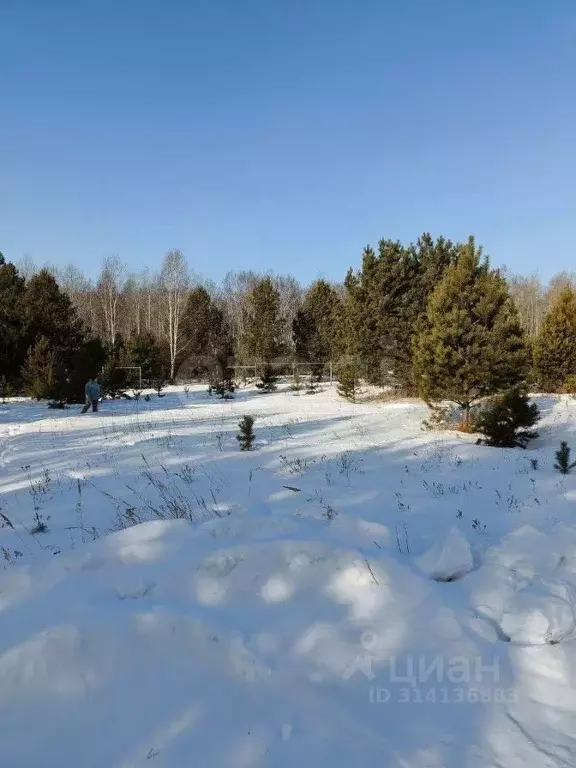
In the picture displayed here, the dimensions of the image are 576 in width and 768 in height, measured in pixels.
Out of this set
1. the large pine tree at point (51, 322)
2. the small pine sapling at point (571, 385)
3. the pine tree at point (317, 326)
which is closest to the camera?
the small pine sapling at point (571, 385)

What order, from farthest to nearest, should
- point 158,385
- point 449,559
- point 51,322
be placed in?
1. point 158,385
2. point 51,322
3. point 449,559

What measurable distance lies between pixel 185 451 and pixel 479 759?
305 inches

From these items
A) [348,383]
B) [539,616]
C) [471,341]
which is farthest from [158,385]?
[539,616]

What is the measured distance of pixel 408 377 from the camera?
22.8m

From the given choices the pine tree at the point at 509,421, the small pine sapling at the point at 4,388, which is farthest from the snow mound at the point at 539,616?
the small pine sapling at the point at 4,388

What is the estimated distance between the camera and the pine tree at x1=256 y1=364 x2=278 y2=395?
93.5ft

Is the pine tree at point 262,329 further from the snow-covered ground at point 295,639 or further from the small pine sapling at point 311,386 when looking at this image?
the snow-covered ground at point 295,639

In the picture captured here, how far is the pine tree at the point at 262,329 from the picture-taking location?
34.4m

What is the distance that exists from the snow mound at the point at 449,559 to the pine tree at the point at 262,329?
31000 millimetres

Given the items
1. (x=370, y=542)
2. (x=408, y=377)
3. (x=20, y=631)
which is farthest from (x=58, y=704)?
(x=408, y=377)

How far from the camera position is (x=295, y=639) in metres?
2.56

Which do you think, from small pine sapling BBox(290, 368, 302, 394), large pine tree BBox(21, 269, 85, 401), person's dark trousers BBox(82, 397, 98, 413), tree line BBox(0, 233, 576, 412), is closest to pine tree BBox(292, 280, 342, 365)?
tree line BBox(0, 233, 576, 412)

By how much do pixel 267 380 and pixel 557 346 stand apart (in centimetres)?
1494

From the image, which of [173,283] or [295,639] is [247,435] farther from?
[173,283]
